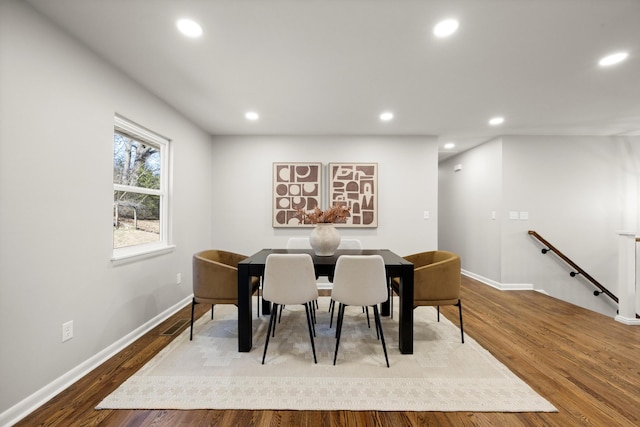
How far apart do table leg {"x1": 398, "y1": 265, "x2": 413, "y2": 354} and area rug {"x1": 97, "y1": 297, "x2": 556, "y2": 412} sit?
0.09m

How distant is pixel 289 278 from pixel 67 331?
4.99ft

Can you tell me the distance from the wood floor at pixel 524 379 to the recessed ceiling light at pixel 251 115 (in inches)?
97.6

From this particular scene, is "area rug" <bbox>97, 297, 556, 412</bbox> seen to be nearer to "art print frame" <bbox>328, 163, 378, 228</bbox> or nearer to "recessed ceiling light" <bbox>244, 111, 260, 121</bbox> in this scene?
"art print frame" <bbox>328, 163, 378, 228</bbox>

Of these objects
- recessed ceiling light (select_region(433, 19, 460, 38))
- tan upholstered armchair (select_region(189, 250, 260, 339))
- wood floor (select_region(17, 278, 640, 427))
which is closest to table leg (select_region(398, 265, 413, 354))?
wood floor (select_region(17, 278, 640, 427))

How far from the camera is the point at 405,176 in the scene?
4359mm

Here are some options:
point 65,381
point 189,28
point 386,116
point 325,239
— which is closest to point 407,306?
point 325,239

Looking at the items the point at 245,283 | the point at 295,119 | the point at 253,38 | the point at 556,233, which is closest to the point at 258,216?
the point at 295,119

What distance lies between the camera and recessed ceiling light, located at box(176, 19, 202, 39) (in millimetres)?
1777

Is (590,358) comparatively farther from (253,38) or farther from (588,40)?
(253,38)

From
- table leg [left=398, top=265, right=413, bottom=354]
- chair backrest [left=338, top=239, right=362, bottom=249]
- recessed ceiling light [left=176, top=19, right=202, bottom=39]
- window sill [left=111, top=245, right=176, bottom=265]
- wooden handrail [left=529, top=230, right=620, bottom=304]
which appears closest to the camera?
recessed ceiling light [left=176, top=19, right=202, bottom=39]

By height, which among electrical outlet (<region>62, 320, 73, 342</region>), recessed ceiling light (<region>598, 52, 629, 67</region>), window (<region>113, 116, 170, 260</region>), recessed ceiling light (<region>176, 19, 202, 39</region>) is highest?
recessed ceiling light (<region>176, 19, 202, 39</region>)

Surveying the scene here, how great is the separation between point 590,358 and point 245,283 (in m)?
2.86

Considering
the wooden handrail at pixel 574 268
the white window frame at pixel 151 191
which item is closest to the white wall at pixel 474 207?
the wooden handrail at pixel 574 268

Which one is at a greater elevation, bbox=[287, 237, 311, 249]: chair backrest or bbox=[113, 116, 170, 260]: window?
bbox=[113, 116, 170, 260]: window
